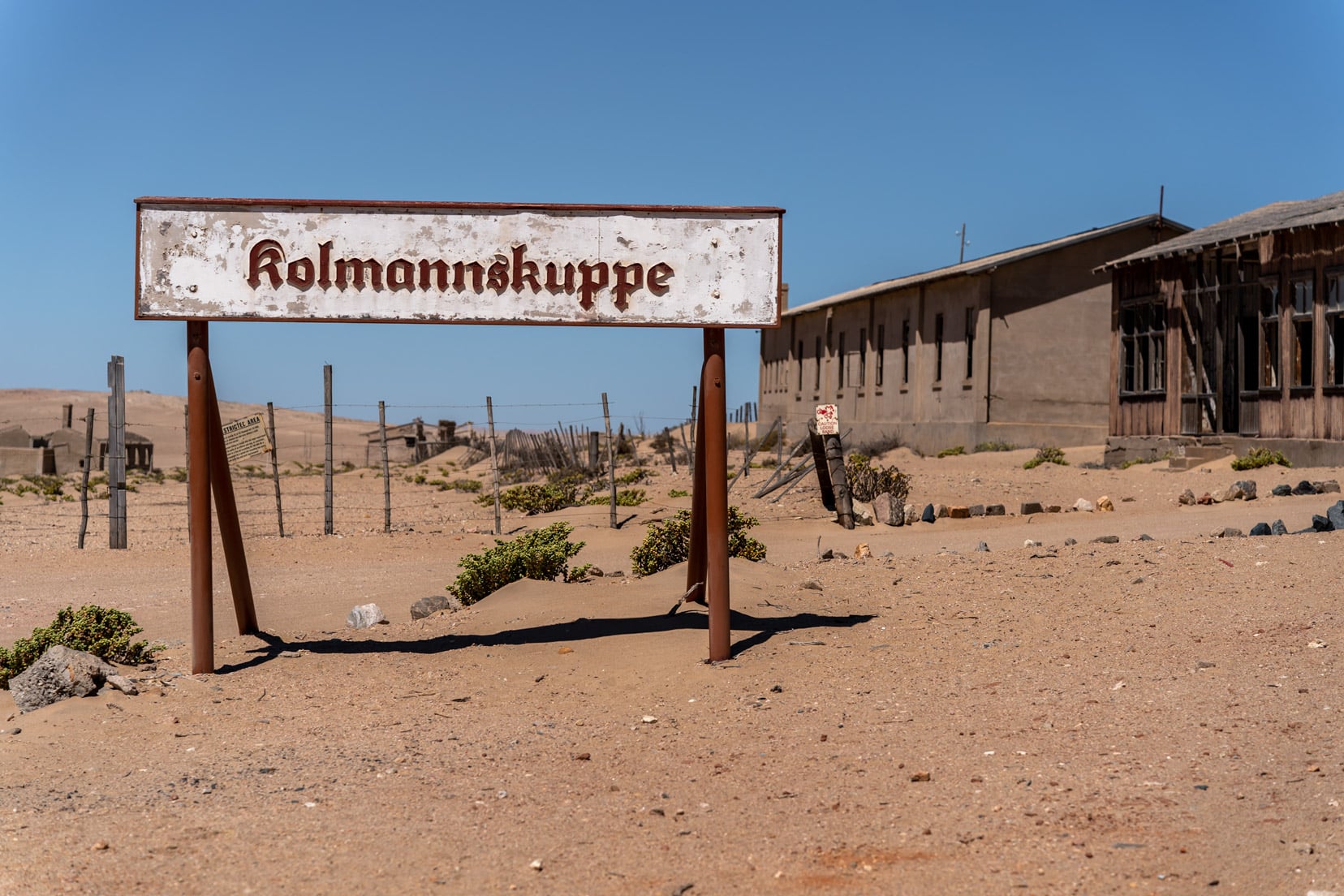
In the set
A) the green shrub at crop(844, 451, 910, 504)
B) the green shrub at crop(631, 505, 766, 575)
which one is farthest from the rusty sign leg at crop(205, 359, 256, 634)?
the green shrub at crop(844, 451, 910, 504)

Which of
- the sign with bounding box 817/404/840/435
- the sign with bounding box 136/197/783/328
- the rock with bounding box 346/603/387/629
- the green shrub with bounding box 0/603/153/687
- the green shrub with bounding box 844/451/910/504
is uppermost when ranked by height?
the sign with bounding box 136/197/783/328

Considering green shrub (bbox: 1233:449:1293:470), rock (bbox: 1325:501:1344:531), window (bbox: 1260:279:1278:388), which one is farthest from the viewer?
window (bbox: 1260:279:1278:388)

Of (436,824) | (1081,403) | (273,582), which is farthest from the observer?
(1081,403)

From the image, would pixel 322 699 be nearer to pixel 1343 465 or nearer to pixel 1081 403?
pixel 1343 465

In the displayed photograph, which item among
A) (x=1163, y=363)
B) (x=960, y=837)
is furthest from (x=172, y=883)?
(x=1163, y=363)

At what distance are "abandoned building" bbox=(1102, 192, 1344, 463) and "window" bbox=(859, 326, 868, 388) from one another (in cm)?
1061

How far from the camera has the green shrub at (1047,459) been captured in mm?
22703

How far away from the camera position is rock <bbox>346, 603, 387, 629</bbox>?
900 cm

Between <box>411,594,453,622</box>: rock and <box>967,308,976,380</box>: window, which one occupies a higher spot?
<box>967,308,976,380</box>: window

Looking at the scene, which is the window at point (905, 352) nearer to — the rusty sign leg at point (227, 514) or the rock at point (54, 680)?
the rusty sign leg at point (227, 514)

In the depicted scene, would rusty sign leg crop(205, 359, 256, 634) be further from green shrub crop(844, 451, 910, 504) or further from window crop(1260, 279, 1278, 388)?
window crop(1260, 279, 1278, 388)

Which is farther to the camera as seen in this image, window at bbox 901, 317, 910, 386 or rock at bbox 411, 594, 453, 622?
window at bbox 901, 317, 910, 386

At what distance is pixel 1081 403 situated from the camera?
27.5 meters

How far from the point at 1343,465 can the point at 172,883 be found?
1752 cm
